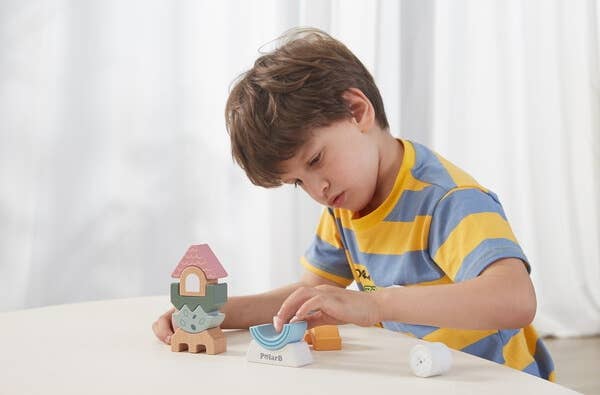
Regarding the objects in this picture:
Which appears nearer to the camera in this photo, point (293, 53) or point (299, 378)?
point (299, 378)

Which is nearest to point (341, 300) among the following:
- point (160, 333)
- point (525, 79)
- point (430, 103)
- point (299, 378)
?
point (299, 378)

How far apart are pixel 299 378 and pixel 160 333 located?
263 mm

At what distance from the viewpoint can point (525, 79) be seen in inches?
120

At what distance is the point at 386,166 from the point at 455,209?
169 millimetres

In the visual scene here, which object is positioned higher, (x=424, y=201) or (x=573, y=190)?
(x=424, y=201)

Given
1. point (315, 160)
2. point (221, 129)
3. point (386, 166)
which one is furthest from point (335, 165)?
point (221, 129)

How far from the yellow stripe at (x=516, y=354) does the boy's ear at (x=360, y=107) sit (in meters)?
0.36

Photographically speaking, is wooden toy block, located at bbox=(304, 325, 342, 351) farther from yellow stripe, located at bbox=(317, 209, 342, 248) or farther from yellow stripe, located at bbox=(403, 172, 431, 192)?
yellow stripe, located at bbox=(317, 209, 342, 248)

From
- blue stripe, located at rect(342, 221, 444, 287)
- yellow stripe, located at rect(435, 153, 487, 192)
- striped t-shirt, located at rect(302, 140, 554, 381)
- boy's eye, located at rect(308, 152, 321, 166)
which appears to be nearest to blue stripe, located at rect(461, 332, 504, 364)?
striped t-shirt, located at rect(302, 140, 554, 381)

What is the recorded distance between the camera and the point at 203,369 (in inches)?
33.8

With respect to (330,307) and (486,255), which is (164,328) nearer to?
(330,307)

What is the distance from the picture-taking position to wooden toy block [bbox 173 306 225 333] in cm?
94

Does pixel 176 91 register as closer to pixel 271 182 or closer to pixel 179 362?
pixel 271 182

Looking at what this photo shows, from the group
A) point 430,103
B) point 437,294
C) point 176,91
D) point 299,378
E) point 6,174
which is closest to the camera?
point 299,378
